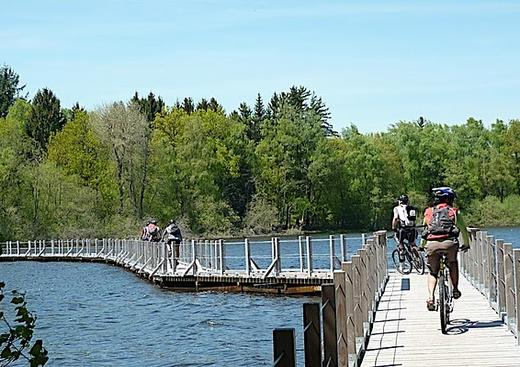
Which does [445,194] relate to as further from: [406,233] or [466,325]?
[406,233]

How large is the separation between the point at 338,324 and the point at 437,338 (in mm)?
2827

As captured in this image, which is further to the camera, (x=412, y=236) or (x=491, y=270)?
(x=412, y=236)

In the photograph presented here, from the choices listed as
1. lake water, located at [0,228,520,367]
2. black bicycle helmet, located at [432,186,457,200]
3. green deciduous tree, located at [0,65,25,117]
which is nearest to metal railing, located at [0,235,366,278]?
lake water, located at [0,228,520,367]

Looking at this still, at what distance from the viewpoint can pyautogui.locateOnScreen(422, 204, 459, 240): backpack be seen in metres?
13.1

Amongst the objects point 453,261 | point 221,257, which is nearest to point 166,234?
point 221,257

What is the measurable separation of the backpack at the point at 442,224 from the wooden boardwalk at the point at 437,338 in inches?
47.3

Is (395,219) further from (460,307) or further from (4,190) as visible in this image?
(4,190)

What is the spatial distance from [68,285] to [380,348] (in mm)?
32585

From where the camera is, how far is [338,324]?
10.3 metres

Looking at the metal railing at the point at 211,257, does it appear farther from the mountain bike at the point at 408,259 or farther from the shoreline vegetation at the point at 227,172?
the shoreline vegetation at the point at 227,172

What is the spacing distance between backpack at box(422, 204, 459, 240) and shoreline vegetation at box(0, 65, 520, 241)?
222 ft

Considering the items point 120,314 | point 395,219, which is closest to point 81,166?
point 120,314

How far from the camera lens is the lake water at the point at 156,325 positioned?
21.1 meters

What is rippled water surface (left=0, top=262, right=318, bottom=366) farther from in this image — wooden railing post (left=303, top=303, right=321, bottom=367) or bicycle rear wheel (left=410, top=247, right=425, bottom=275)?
wooden railing post (left=303, top=303, right=321, bottom=367)
